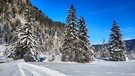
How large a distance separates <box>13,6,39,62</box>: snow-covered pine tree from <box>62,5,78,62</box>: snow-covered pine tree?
5.73m

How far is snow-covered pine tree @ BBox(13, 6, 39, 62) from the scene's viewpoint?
113 ft

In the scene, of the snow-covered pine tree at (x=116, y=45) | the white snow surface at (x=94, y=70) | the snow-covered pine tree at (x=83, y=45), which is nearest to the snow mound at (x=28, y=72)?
the white snow surface at (x=94, y=70)

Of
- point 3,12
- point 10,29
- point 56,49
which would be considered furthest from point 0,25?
point 56,49

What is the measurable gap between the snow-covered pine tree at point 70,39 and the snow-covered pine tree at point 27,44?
18.8 ft

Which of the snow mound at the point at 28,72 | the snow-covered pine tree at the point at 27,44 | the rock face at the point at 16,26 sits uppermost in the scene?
the rock face at the point at 16,26

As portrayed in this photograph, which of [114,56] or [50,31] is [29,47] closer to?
[114,56]

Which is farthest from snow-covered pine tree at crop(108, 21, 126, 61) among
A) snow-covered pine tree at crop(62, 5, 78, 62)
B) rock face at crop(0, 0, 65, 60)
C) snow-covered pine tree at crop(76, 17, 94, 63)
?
rock face at crop(0, 0, 65, 60)

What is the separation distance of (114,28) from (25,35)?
2646 centimetres

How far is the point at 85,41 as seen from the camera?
42.3 m

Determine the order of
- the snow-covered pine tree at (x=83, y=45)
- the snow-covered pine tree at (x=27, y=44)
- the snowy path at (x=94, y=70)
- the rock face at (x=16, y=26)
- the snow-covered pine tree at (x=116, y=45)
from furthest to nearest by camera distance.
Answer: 1. the rock face at (x=16, y=26)
2. the snow-covered pine tree at (x=116, y=45)
3. the snow-covered pine tree at (x=83, y=45)
4. the snow-covered pine tree at (x=27, y=44)
5. the snowy path at (x=94, y=70)

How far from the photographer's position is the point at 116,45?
166 feet

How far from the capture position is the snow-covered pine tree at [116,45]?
163ft

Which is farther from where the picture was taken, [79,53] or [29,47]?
[79,53]

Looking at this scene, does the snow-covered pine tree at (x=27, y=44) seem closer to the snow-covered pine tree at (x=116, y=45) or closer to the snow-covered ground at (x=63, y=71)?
the snow-covered ground at (x=63, y=71)
